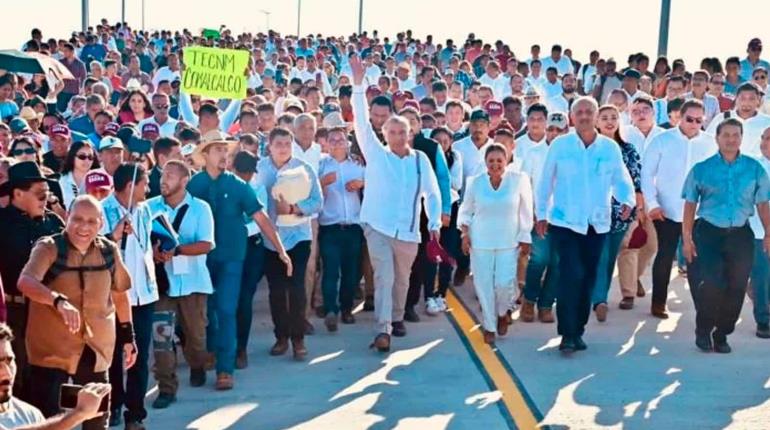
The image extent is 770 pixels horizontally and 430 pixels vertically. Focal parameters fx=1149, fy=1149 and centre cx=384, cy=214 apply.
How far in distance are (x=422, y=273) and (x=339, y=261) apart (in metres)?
0.81

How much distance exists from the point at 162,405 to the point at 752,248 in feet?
15.5

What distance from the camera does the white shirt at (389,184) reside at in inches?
360

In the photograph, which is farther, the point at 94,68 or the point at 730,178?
the point at 94,68

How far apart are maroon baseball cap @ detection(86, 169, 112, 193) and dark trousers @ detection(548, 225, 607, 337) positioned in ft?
12.0

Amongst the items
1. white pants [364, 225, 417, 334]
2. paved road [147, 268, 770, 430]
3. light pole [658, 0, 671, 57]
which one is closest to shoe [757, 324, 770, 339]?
paved road [147, 268, 770, 430]

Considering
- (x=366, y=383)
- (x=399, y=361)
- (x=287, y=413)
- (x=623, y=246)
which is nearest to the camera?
(x=287, y=413)

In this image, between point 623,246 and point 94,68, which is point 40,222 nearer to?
point 623,246

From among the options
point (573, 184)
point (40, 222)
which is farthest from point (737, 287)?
point (40, 222)

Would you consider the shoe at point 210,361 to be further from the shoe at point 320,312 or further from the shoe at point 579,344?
the shoe at point 579,344

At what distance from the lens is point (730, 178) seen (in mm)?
8914

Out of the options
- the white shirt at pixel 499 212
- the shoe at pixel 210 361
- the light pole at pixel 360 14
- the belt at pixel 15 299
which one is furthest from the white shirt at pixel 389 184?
the light pole at pixel 360 14

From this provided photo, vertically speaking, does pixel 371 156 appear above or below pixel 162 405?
above

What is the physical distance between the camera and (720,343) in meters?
9.09

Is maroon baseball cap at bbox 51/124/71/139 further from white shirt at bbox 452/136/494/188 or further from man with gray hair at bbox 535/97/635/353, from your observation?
man with gray hair at bbox 535/97/635/353
